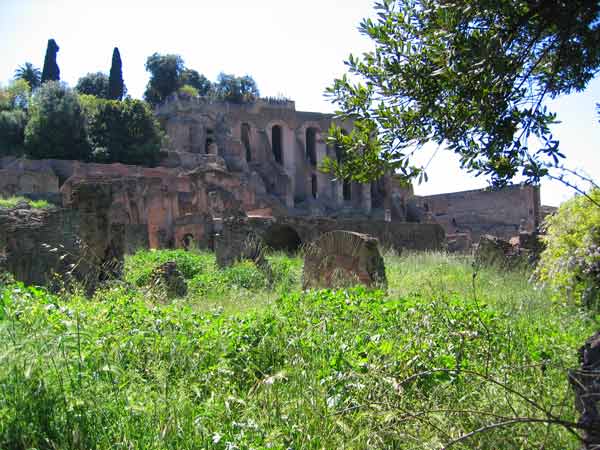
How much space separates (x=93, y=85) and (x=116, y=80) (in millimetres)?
4263

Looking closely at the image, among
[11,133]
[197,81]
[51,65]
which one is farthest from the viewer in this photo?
[197,81]

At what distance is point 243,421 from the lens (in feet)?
10.2

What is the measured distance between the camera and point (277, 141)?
5069 cm

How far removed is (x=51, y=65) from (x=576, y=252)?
1665 inches

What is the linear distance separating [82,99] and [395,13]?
37.5 m

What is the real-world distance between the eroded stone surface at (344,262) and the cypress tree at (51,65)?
37.9m

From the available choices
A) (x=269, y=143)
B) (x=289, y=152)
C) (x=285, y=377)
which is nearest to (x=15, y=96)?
(x=269, y=143)

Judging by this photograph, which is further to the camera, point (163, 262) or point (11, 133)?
point (11, 133)

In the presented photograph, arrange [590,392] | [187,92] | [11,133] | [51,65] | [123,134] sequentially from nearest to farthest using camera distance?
[590,392]
[11,133]
[123,134]
[51,65]
[187,92]

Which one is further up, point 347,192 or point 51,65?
point 51,65

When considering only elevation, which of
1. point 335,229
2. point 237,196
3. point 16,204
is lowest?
point 335,229

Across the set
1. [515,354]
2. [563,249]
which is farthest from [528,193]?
[515,354]

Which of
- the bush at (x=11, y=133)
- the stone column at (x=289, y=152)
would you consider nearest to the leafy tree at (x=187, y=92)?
the stone column at (x=289, y=152)

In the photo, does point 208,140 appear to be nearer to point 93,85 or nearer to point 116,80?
point 116,80
